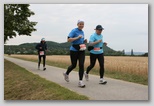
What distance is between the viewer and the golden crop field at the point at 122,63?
8364 millimetres

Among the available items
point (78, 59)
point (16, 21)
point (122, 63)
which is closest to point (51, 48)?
point (78, 59)

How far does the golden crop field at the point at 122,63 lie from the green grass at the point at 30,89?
0.50m

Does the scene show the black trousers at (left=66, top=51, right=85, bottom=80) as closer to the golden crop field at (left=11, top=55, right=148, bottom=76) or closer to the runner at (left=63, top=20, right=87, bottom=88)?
the runner at (left=63, top=20, right=87, bottom=88)

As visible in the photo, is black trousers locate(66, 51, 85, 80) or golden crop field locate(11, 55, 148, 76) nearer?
black trousers locate(66, 51, 85, 80)

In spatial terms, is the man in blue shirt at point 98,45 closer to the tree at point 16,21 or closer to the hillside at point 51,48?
the hillside at point 51,48

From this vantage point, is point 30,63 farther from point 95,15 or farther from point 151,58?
point 151,58

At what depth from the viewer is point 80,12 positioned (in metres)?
8.30

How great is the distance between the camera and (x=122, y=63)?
29.3 ft

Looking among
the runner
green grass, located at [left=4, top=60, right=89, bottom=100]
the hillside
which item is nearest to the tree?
the hillside

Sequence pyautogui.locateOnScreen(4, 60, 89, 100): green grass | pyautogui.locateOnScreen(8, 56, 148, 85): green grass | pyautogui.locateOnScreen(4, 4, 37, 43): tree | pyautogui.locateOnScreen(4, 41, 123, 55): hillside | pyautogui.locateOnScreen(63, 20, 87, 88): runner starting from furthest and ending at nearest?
pyautogui.locateOnScreen(8, 56, 148, 85): green grass, pyautogui.locateOnScreen(4, 4, 37, 43): tree, pyautogui.locateOnScreen(4, 41, 123, 55): hillside, pyautogui.locateOnScreen(63, 20, 87, 88): runner, pyautogui.locateOnScreen(4, 60, 89, 100): green grass

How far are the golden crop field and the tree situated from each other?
604 millimetres

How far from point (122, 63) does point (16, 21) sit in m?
2.79

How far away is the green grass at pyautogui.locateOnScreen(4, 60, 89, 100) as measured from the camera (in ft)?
25.2

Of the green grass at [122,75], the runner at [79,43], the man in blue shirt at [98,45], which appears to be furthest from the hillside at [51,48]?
the green grass at [122,75]
